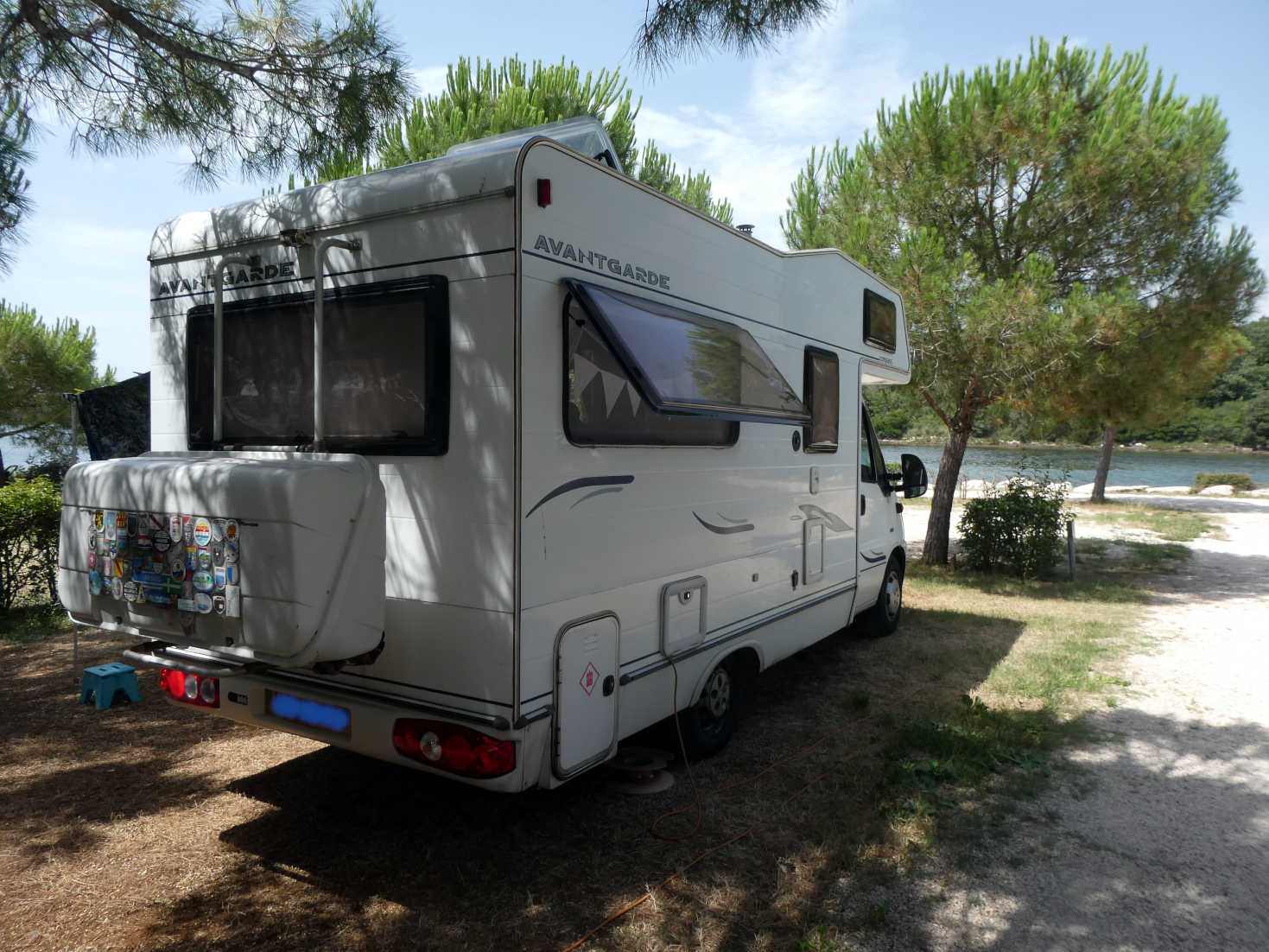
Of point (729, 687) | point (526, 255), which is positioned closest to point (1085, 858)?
point (729, 687)

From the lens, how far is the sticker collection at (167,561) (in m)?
2.58

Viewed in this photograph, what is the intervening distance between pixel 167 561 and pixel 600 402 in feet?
5.16

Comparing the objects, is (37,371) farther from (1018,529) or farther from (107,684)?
(1018,529)

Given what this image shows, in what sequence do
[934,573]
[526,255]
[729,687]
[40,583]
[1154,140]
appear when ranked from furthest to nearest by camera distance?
[934,573], [1154,140], [40,583], [729,687], [526,255]

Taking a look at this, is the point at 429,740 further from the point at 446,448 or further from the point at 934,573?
the point at 934,573

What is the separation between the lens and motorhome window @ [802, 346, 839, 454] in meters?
4.88

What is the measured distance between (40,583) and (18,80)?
165 inches

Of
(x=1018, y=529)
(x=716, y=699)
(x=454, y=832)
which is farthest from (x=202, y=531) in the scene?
(x=1018, y=529)

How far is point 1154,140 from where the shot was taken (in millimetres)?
8555

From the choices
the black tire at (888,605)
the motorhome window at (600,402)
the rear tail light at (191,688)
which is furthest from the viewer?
the black tire at (888,605)

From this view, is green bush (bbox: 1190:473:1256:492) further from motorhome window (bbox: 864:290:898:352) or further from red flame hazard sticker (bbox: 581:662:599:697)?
red flame hazard sticker (bbox: 581:662:599:697)

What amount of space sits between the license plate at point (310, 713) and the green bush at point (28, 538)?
468 centimetres

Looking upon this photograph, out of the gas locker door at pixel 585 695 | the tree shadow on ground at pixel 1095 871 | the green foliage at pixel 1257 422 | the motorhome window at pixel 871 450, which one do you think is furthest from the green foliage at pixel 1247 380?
the gas locker door at pixel 585 695

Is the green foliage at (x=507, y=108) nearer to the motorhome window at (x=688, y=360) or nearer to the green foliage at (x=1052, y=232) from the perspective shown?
the green foliage at (x=1052, y=232)
